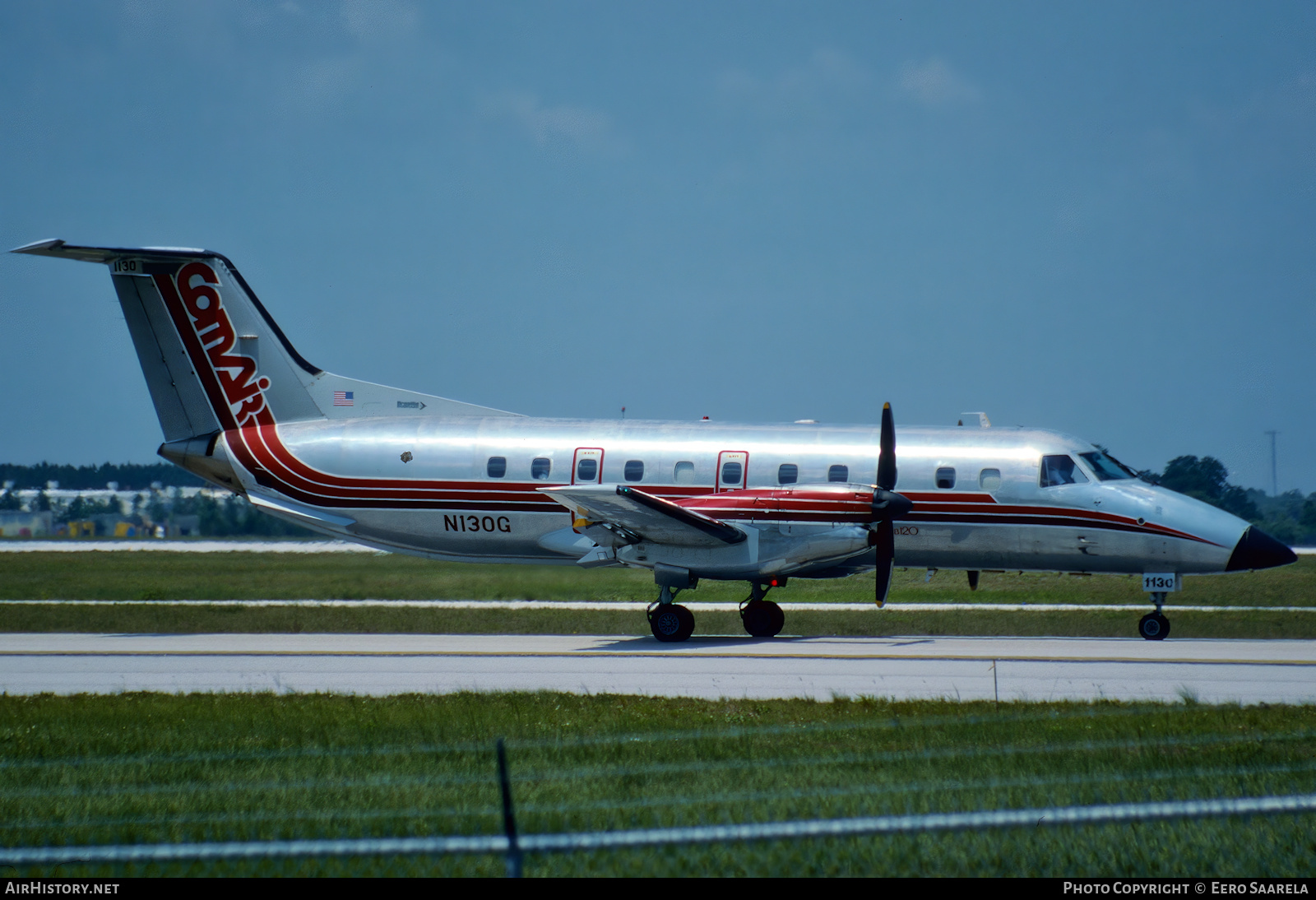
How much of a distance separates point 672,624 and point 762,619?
2.22m

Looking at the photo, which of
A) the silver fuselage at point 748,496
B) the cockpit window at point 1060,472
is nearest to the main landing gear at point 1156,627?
the silver fuselage at point 748,496

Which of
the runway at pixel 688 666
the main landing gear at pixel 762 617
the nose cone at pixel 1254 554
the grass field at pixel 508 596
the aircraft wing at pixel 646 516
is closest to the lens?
the runway at pixel 688 666

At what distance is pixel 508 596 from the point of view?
32688 millimetres

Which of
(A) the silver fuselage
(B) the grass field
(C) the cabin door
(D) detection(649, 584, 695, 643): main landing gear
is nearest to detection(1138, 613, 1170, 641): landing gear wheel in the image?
(A) the silver fuselage

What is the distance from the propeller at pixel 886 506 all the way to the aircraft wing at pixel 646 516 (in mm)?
2583

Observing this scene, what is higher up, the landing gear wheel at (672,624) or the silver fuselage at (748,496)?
the silver fuselage at (748,496)

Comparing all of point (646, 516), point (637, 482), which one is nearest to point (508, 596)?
point (637, 482)

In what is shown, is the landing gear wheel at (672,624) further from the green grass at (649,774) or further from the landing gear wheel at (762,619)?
the green grass at (649,774)

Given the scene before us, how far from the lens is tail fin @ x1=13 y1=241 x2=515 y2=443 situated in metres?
25.0

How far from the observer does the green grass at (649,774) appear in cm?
767

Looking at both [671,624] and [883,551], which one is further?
[671,624]

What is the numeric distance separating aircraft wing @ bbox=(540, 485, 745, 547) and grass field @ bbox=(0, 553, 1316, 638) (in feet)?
12.2

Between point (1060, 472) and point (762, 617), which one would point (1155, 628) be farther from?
point (762, 617)

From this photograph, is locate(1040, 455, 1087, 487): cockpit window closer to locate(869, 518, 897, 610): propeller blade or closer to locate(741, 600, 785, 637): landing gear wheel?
locate(869, 518, 897, 610): propeller blade
